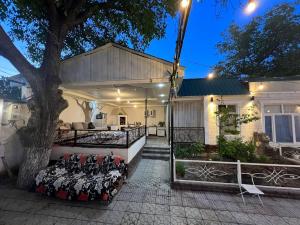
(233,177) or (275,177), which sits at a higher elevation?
(275,177)

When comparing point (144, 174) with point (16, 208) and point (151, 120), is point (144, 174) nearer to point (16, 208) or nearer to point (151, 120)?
point (16, 208)

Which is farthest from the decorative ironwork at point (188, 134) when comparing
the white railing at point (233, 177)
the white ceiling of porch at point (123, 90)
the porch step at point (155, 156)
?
the white railing at point (233, 177)

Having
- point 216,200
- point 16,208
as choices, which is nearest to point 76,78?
point 16,208

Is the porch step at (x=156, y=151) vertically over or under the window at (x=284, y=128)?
under

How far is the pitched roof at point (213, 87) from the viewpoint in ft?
28.0

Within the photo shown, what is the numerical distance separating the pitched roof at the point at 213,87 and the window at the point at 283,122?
183 centimetres

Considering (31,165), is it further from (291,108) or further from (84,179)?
(291,108)

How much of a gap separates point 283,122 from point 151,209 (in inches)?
362

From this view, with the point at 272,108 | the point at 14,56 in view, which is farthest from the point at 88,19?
the point at 272,108

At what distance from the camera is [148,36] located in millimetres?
7234

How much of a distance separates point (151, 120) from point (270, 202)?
11.5 metres

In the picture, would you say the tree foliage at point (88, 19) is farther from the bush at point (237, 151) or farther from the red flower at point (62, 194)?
the bush at point (237, 151)

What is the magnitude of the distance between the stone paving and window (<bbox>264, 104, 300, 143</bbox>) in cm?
580

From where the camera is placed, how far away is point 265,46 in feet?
50.1
